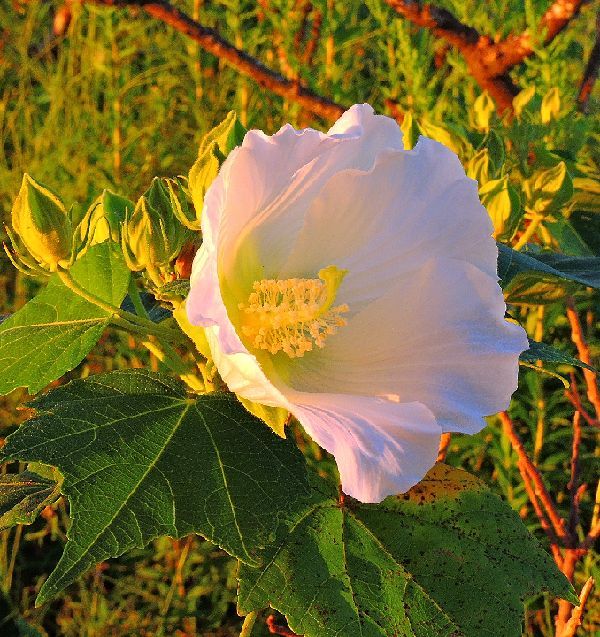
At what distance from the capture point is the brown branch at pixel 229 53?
109 cm

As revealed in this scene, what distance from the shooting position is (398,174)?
563 millimetres

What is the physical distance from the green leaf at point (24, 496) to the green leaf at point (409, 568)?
0.47 ft

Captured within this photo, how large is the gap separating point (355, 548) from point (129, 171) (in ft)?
4.49

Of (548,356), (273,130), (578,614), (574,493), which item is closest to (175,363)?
(548,356)

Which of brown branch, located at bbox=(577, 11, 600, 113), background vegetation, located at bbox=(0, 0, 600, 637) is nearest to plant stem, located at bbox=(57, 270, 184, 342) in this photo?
background vegetation, located at bbox=(0, 0, 600, 637)

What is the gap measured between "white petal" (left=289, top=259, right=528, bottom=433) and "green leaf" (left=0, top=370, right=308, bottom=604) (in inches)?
2.8

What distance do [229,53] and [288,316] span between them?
0.63 metres

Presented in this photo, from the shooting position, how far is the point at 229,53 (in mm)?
1108

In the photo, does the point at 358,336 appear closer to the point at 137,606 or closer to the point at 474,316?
the point at 474,316

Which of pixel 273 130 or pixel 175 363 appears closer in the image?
pixel 175 363

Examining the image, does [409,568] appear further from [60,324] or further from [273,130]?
[273,130]

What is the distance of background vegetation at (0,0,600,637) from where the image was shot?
1.10 meters

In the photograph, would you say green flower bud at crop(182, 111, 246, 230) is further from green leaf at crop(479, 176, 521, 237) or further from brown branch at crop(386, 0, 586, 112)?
brown branch at crop(386, 0, 586, 112)

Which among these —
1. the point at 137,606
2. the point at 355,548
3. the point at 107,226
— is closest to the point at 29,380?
the point at 107,226
